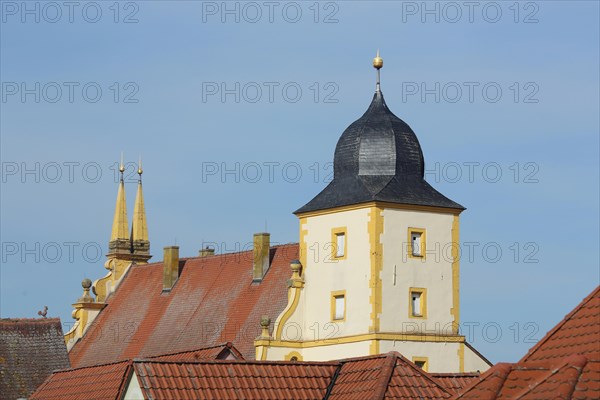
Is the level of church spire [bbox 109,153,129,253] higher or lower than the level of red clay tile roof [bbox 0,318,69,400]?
higher

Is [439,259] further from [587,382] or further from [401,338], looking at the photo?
[587,382]

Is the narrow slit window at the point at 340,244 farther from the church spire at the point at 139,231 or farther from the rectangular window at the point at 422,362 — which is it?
the church spire at the point at 139,231

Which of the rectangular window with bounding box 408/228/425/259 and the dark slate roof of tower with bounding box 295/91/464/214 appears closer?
the rectangular window with bounding box 408/228/425/259

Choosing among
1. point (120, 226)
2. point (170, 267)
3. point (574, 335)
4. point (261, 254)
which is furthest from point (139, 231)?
point (574, 335)

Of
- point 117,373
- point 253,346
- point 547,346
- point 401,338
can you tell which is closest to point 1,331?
point 253,346

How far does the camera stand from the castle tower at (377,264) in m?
58.2

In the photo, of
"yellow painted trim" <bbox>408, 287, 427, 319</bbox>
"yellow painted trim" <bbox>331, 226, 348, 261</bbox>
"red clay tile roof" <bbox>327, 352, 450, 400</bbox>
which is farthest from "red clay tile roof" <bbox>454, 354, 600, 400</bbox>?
"yellow painted trim" <bbox>331, 226, 348, 261</bbox>

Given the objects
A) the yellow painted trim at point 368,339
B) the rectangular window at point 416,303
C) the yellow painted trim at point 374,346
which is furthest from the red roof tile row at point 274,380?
the rectangular window at point 416,303

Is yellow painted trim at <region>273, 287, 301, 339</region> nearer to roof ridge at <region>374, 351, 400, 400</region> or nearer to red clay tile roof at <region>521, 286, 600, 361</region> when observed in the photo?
roof ridge at <region>374, 351, 400, 400</region>

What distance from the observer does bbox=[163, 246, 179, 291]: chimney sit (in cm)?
6875

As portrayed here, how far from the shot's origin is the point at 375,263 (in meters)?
58.1

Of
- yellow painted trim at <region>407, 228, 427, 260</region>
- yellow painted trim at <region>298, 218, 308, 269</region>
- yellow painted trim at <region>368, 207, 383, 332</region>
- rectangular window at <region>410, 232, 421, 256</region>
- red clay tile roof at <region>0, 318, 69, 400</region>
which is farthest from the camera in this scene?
yellow painted trim at <region>298, 218, 308, 269</region>

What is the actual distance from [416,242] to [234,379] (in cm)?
2774

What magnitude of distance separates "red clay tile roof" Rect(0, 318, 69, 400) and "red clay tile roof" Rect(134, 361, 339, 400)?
2112 centimetres
